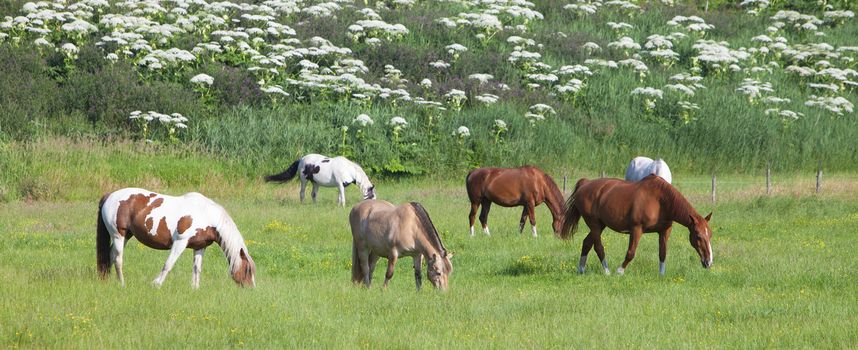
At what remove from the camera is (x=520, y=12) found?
5197cm

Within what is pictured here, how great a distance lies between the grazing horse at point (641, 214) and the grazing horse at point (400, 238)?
159 inches

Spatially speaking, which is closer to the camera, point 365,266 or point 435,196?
point 365,266

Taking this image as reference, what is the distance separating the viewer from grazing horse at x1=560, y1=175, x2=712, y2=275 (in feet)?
61.4

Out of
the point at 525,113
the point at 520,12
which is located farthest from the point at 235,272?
the point at 520,12

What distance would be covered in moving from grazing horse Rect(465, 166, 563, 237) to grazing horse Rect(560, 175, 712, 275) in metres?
5.33

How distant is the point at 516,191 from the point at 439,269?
31.1 feet

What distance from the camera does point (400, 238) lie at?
16.0 m

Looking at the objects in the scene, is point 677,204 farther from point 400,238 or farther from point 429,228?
point 400,238

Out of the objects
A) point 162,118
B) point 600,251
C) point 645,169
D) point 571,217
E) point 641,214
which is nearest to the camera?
point 641,214

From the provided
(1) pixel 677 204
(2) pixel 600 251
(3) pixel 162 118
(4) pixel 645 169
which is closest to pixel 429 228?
(2) pixel 600 251

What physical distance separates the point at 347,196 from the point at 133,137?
7866 mm

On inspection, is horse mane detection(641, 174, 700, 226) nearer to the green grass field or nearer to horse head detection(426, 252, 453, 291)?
the green grass field

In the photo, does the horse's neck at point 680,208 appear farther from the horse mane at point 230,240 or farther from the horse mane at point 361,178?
the horse mane at point 361,178

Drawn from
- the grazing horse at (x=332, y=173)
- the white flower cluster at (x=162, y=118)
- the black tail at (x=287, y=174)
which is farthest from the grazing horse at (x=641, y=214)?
the white flower cluster at (x=162, y=118)
